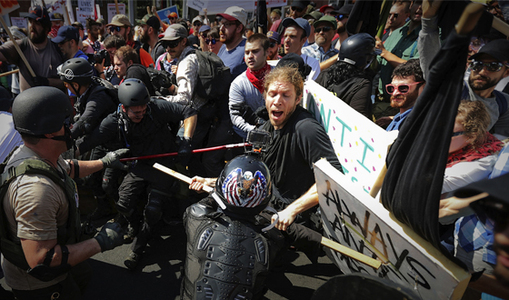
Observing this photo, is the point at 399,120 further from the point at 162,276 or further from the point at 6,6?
the point at 6,6

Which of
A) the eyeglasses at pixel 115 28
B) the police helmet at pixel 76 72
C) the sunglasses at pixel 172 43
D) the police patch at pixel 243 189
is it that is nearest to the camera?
the police patch at pixel 243 189

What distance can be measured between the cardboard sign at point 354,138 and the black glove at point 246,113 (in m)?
0.93

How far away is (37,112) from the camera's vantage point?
1.94 metres

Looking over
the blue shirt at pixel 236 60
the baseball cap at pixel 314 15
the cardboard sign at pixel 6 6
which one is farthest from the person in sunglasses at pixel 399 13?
the cardboard sign at pixel 6 6

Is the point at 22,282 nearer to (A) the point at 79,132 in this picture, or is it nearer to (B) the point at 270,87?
(A) the point at 79,132

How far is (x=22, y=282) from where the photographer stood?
2068 millimetres

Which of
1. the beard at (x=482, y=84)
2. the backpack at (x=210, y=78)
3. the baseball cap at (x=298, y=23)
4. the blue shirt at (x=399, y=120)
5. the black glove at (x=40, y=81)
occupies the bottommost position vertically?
the black glove at (x=40, y=81)

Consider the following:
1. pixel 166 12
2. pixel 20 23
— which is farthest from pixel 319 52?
pixel 20 23

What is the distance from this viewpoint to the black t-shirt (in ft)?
A: 8.51

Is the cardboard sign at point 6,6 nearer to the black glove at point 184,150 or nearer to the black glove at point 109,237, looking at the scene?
the black glove at point 184,150

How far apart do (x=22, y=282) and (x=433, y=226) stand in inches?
95.1

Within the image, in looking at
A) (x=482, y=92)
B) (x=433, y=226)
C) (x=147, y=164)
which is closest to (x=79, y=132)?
(x=147, y=164)

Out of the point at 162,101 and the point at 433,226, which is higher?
the point at 433,226

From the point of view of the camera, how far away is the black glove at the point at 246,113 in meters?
3.79
